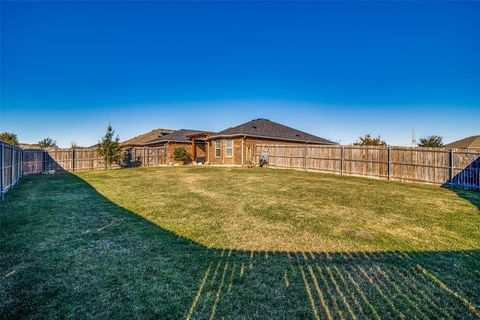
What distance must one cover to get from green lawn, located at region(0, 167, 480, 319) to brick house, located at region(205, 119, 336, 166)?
14500 mm

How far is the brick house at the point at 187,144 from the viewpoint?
86.2ft

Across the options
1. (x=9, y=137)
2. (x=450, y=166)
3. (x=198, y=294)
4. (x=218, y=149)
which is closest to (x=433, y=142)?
(x=450, y=166)

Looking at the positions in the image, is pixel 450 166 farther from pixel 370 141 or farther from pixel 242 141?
pixel 370 141

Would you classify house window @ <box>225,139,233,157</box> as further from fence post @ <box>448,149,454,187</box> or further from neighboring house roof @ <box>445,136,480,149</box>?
neighboring house roof @ <box>445,136,480,149</box>

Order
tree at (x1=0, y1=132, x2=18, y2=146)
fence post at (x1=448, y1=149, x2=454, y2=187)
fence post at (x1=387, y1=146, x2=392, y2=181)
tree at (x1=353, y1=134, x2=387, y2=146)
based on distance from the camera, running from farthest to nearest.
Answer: tree at (x1=0, y1=132, x2=18, y2=146)
tree at (x1=353, y1=134, x2=387, y2=146)
fence post at (x1=387, y1=146, x2=392, y2=181)
fence post at (x1=448, y1=149, x2=454, y2=187)

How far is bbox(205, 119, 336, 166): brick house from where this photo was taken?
21844 millimetres

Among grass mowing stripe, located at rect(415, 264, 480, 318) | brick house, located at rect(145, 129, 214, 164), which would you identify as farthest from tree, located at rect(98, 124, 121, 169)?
grass mowing stripe, located at rect(415, 264, 480, 318)

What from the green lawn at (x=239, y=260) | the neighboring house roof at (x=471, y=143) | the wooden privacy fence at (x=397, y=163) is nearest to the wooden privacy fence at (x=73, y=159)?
the green lawn at (x=239, y=260)

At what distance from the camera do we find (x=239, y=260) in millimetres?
3789

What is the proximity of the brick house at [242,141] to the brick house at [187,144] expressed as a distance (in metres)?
1.55

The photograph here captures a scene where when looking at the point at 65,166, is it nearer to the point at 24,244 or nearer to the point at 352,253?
the point at 24,244

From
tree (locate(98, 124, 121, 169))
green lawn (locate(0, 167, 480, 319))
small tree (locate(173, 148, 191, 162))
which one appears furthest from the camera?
small tree (locate(173, 148, 191, 162))

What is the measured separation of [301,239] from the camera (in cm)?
470

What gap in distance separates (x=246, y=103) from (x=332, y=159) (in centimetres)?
1897
